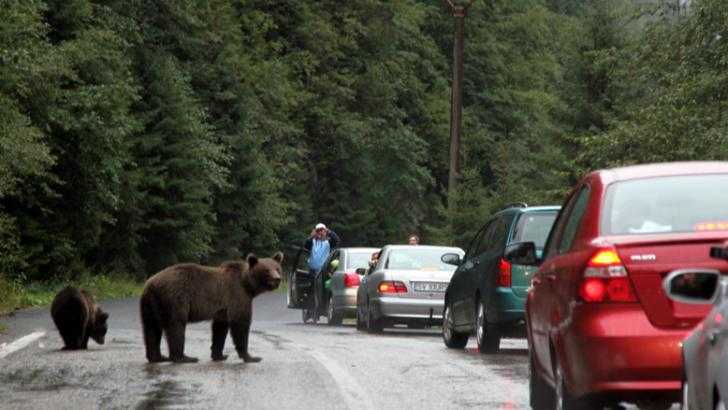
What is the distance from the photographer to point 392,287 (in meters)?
27.9

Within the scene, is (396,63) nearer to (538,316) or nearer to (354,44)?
(354,44)

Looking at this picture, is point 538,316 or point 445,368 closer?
point 538,316

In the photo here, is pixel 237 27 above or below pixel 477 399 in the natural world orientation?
above

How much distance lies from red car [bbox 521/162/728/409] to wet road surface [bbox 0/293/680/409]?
273 cm

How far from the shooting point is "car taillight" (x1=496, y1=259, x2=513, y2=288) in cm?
2055

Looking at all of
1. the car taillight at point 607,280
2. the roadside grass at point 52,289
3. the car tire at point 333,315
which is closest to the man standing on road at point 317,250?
the car tire at point 333,315

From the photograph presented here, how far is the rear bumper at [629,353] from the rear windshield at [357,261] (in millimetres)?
23497

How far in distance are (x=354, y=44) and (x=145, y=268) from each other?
2286 centimetres

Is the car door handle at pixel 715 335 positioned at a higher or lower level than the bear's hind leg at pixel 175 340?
higher

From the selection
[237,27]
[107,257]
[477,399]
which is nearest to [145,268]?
[107,257]

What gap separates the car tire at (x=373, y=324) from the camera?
28312 mm

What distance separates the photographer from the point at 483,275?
21.2 meters

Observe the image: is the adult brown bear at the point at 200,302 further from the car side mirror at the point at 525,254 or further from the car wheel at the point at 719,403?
the car wheel at the point at 719,403

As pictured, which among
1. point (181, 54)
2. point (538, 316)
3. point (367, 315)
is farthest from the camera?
point (181, 54)
